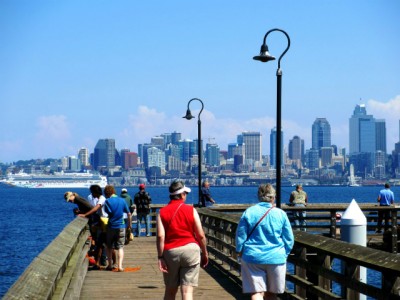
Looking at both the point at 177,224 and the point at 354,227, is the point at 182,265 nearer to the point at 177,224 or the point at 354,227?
the point at 177,224

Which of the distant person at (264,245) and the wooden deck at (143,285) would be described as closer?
the distant person at (264,245)

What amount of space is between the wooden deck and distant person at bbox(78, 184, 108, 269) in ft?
1.73

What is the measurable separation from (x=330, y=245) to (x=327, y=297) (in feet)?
2.35

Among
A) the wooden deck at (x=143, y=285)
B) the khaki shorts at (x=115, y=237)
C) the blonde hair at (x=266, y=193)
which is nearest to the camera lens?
the blonde hair at (x=266, y=193)

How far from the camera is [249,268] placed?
944 cm

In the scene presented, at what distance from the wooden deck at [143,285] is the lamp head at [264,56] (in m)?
4.34

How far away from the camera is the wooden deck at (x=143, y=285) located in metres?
13.6

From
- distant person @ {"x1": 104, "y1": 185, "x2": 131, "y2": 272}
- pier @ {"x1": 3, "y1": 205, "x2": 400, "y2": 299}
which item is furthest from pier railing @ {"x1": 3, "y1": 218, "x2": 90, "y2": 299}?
distant person @ {"x1": 104, "y1": 185, "x2": 131, "y2": 272}

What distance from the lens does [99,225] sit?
1661 centimetres

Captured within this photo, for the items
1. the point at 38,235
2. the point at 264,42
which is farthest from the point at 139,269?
the point at 38,235

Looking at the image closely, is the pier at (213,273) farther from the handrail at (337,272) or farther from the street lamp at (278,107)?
the street lamp at (278,107)

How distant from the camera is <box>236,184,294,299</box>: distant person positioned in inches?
368

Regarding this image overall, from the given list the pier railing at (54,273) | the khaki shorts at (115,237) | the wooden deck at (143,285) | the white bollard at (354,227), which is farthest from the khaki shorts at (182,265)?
the khaki shorts at (115,237)

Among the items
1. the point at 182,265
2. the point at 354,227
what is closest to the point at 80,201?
the point at 354,227
